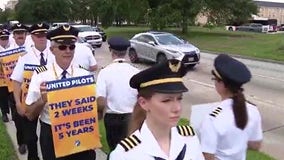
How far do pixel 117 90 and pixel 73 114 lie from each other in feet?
2.58

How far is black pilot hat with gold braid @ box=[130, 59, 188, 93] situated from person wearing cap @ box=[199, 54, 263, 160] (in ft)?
2.67

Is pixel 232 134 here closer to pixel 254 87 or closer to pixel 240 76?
pixel 240 76

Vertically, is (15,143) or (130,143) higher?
(130,143)

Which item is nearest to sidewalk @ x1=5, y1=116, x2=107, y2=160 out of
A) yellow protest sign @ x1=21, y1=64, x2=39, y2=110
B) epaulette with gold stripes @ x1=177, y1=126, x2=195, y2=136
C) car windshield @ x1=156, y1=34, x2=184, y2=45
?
yellow protest sign @ x1=21, y1=64, x2=39, y2=110

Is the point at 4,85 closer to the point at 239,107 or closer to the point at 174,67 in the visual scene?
the point at 239,107

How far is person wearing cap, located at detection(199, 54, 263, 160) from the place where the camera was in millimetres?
3259

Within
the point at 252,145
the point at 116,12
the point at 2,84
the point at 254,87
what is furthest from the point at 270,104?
the point at 116,12

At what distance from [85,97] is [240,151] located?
5.04 feet

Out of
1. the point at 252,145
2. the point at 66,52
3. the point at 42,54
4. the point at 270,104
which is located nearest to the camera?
the point at 252,145

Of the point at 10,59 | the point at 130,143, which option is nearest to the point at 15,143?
the point at 10,59

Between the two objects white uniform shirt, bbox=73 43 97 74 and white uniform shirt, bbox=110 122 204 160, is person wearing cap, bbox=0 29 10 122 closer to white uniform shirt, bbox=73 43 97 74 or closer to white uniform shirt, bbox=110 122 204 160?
white uniform shirt, bbox=73 43 97 74

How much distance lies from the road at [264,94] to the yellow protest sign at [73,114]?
4677 mm

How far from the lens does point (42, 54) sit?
18.0ft

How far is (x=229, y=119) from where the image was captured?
129 inches
